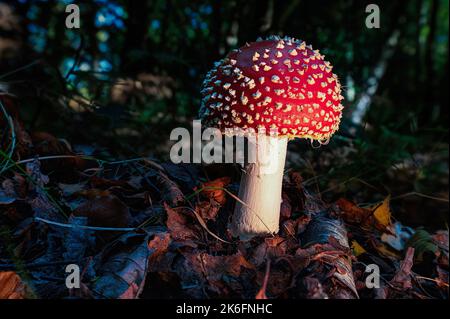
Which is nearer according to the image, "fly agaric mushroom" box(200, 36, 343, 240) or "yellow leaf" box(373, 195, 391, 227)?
"fly agaric mushroom" box(200, 36, 343, 240)

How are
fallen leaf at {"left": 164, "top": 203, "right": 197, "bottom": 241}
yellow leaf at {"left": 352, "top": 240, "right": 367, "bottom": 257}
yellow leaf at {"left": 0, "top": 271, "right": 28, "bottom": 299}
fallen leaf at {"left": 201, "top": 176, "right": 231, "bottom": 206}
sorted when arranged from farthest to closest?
1. fallen leaf at {"left": 201, "top": 176, "right": 231, "bottom": 206}
2. yellow leaf at {"left": 352, "top": 240, "right": 367, "bottom": 257}
3. fallen leaf at {"left": 164, "top": 203, "right": 197, "bottom": 241}
4. yellow leaf at {"left": 0, "top": 271, "right": 28, "bottom": 299}

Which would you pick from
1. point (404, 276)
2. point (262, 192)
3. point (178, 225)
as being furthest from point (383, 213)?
point (178, 225)

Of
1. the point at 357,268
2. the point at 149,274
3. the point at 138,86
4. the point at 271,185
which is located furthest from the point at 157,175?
the point at 138,86

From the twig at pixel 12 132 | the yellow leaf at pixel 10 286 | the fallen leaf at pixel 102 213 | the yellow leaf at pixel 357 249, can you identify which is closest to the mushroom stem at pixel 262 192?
the yellow leaf at pixel 357 249

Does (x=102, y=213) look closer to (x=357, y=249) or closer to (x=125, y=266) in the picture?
(x=125, y=266)

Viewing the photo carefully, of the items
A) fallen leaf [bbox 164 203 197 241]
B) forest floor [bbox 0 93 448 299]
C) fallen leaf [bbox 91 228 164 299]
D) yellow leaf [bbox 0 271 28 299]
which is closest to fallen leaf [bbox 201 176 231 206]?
forest floor [bbox 0 93 448 299]

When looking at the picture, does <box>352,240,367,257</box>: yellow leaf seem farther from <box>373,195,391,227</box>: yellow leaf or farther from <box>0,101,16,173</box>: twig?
<box>0,101,16,173</box>: twig
